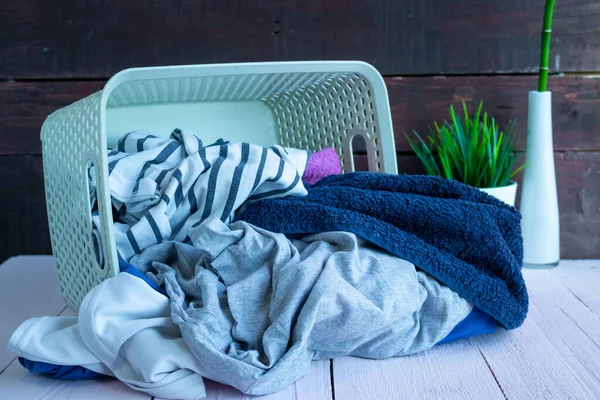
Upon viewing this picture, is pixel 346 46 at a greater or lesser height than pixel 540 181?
greater

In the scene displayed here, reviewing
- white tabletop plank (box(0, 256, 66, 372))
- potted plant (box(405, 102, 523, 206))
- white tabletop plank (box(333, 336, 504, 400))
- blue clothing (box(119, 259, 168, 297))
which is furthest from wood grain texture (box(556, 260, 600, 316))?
white tabletop plank (box(0, 256, 66, 372))

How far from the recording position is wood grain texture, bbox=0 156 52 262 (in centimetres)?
139

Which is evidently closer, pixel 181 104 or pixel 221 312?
pixel 221 312

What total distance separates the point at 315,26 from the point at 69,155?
0.60 meters

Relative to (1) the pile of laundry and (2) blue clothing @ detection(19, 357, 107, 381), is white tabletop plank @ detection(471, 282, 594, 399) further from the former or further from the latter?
(2) blue clothing @ detection(19, 357, 107, 381)

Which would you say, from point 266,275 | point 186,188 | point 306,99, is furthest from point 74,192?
point 306,99

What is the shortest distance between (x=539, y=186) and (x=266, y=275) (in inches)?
25.5

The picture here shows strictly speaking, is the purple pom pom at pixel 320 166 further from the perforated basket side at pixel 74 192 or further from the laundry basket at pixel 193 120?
the perforated basket side at pixel 74 192

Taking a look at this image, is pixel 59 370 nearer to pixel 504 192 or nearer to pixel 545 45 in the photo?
pixel 504 192

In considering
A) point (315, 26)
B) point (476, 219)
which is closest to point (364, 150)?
point (315, 26)

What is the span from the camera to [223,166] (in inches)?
35.3

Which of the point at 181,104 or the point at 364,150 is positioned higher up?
the point at 181,104

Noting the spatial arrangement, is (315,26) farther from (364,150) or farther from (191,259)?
(191,259)

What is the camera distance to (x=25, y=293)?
1202mm
